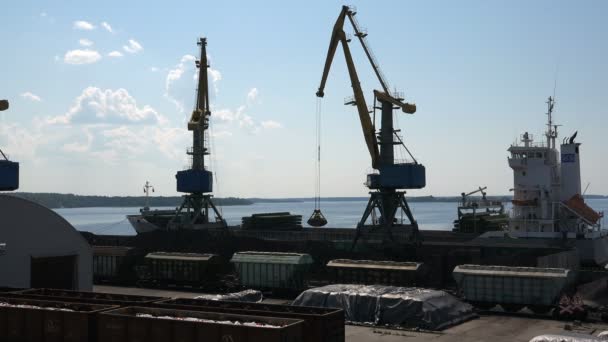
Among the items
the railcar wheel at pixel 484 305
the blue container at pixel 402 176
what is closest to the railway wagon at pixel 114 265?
the blue container at pixel 402 176

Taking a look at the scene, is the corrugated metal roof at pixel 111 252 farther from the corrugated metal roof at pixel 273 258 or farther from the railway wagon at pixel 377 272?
the railway wagon at pixel 377 272

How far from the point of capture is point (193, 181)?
79375 mm

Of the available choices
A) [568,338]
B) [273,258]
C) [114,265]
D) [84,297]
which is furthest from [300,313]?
[114,265]

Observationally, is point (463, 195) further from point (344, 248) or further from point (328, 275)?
point (328, 275)

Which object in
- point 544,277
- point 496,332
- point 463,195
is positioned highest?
point 463,195

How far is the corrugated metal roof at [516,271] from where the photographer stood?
3422 cm

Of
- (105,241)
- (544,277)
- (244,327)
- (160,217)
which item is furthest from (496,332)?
(160,217)

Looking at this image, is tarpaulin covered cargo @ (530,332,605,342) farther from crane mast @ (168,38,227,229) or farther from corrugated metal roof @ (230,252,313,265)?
crane mast @ (168,38,227,229)

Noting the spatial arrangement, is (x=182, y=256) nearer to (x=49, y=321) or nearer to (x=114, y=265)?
(x=114, y=265)

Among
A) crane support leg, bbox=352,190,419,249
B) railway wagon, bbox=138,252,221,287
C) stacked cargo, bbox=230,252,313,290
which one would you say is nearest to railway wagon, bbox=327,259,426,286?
stacked cargo, bbox=230,252,313,290

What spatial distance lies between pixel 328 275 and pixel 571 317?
17.7m

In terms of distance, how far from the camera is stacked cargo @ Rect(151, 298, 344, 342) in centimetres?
2111

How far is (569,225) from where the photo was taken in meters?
59.3

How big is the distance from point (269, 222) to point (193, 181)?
15051mm
